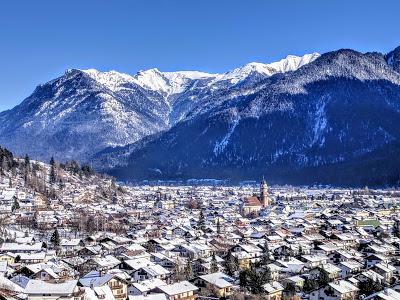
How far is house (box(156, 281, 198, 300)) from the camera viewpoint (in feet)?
147

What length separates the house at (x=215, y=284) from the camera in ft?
156

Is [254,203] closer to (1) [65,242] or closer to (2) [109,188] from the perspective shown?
(2) [109,188]

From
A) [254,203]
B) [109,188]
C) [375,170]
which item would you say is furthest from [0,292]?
[375,170]

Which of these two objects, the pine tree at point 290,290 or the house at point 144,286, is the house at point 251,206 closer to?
the pine tree at point 290,290

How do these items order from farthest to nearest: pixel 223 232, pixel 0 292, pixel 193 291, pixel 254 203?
pixel 254 203 < pixel 223 232 < pixel 193 291 < pixel 0 292

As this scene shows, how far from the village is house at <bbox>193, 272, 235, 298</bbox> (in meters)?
0.08

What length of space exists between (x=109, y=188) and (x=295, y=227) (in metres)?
57.2

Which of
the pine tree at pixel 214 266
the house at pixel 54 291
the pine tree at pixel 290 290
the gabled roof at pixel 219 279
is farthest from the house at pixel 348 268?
the house at pixel 54 291

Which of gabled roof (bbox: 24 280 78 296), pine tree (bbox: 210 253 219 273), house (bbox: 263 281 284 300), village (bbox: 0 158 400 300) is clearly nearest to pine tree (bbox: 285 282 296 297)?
village (bbox: 0 158 400 300)

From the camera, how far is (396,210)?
365 feet

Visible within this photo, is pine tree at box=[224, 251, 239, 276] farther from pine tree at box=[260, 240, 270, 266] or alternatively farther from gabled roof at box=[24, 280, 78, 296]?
gabled roof at box=[24, 280, 78, 296]

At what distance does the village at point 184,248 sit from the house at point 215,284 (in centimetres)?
8

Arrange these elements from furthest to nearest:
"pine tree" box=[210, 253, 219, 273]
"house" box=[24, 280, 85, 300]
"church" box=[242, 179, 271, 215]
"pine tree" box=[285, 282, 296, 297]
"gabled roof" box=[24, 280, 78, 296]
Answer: "church" box=[242, 179, 271, 215], "pine tree" box=[210, 253, 219, 273], "pine tree" box=[285, 282, 296, 297], "gabled roof" box=[24, 280, 78, 296], "house" box=[24, 280, 85, 300]

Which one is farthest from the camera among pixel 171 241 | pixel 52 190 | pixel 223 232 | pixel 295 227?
pixel 52 190
